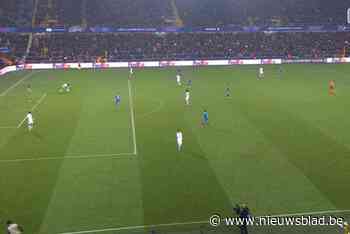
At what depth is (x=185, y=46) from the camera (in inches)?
3044

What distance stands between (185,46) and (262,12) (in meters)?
23.2

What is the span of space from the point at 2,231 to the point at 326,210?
547 inches

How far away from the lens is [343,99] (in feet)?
129

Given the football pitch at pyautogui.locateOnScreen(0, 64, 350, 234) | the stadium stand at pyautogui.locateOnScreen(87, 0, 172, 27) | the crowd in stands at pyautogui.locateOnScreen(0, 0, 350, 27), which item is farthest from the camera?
the stadium stand at pyautogui.locateOnScreen(87, 0, 172, 27)

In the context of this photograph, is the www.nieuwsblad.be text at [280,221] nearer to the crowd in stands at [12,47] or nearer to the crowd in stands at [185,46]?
the crowd in stands at [12,47]

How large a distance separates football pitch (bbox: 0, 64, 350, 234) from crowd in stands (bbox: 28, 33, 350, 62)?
29.0m

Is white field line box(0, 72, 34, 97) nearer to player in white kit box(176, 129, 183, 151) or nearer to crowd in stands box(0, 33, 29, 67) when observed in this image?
crowd in stands box(0, 33, 29, 67)

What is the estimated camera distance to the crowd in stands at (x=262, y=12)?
3346 inches

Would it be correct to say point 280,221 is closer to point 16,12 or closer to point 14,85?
point 14,85

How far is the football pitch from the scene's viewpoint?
17469 mm

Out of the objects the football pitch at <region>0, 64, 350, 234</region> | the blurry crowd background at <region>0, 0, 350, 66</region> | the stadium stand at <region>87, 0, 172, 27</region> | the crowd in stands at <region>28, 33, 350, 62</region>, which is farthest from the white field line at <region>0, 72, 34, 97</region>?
the stadium stand at <region>87, 0, 172, 27</region>

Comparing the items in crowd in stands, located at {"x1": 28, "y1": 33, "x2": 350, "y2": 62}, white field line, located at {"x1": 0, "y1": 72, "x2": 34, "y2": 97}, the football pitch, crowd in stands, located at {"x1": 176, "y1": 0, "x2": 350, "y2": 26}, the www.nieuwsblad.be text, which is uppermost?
crowd in stands, located at {"x1": 176, "y1": 0, "x2": 350, "y2": 26}

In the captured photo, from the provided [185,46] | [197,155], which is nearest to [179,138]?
[197,155]

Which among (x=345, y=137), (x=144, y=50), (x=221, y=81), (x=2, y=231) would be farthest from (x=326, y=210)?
(x=144, y=50)
